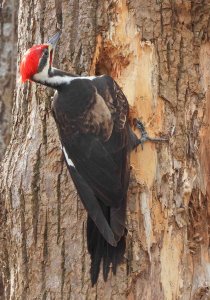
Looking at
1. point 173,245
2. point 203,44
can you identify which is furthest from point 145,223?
point 203,44

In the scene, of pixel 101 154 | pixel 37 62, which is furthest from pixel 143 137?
pixel 37 62

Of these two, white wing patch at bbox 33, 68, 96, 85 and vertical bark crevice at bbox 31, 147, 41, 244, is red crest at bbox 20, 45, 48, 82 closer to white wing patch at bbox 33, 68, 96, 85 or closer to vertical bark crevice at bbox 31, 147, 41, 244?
white wing patch at bbox 33, 68, 96, 85

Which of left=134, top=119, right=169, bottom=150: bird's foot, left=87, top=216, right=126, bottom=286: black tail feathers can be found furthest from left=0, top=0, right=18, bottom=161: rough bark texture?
left=87, top=216, right=126, bottom=286: black tail feathers

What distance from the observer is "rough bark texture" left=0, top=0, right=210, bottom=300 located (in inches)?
166

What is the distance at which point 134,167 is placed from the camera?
14.1 ft

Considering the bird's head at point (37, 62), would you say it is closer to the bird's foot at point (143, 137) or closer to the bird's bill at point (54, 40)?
the bird's bill at point (54, 40)

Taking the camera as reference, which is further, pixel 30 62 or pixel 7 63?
pixel 7 63

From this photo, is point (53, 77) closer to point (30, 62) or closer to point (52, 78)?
point (52, 78)

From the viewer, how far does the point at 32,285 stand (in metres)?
4.29

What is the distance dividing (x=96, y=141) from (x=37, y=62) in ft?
1.84

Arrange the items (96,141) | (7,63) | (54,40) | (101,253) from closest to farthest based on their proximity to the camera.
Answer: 1. (101,253)
2. (96,141)
3. (54,40)
4. (7,63)

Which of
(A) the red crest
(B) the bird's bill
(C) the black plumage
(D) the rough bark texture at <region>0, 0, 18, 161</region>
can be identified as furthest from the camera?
(D) the rough bark texture at <region>0, 0, 18, 161</region>

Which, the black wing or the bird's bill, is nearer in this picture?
the black wing

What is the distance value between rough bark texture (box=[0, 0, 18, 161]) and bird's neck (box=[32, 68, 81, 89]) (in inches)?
61.5
